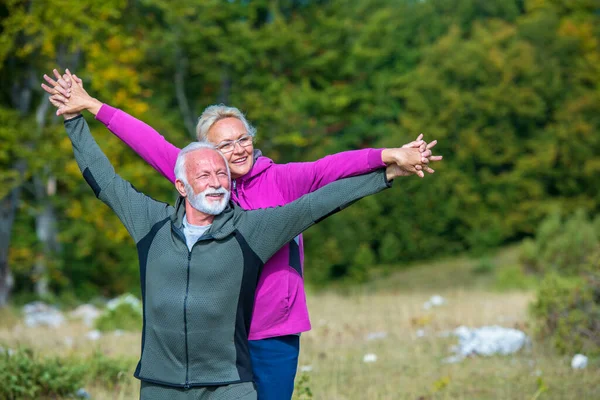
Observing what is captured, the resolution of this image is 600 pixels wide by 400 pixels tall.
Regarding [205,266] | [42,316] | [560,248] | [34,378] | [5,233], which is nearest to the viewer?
[205,266]

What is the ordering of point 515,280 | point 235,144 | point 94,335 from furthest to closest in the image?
point 515,280 < point 94,335 < point 235,144

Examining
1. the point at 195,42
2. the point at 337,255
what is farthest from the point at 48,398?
the point at 337,255

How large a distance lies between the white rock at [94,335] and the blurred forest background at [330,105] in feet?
19.6

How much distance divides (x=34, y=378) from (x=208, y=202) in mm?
3318

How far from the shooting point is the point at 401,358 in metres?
8.66

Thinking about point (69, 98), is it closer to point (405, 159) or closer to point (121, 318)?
point (405, 159)

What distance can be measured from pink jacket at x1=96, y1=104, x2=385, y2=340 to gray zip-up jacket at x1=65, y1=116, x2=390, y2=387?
0.09 metres

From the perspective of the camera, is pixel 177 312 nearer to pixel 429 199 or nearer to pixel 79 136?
pixel 79 136

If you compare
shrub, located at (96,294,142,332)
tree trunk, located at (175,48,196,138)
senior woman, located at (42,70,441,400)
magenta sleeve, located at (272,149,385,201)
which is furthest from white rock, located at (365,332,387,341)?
tree trunk, located at (175,48,196,138)

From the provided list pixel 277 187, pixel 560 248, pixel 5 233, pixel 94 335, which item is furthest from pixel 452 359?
pixel 560 248

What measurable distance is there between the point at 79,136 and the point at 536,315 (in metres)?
6.49

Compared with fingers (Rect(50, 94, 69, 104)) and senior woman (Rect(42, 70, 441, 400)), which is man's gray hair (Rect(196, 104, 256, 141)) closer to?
senior woman (Rect(42, 70, 441, 400))

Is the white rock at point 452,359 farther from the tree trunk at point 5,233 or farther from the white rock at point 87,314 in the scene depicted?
the tree trunk at point 5,233

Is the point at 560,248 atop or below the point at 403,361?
atop
